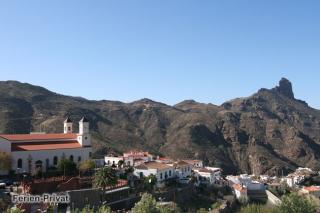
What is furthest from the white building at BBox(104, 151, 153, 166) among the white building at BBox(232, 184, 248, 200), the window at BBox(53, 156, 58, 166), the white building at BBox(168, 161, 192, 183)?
the white building at BBox(232, 184, 248, 200)

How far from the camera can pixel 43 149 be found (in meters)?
57.2

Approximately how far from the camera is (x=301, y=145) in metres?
151

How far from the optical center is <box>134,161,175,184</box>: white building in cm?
6175

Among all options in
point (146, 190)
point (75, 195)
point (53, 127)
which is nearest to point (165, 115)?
point (53, 127)

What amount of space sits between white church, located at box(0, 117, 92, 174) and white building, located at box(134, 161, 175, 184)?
25.8 ft

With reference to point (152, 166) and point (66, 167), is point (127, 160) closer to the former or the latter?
point (152, 166)

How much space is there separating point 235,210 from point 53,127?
6361 cm

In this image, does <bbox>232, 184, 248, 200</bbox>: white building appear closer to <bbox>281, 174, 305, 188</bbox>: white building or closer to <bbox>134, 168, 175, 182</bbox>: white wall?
<bbox>134, 168, 175, 182</bbox>: white wall

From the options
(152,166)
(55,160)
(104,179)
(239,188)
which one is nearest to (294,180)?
(239,188)

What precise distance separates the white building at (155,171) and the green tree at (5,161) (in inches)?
716

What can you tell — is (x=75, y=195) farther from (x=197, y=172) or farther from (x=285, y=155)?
(x=285, y=155)

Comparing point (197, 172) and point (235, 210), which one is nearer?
point (235, 210)

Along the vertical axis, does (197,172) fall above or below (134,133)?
below

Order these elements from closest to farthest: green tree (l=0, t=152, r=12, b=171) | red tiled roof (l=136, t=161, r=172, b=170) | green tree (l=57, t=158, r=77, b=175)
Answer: green tree (l=0, t=152, r=12, b=171) < green tree (l=57, t=158, r=77, b=175) < red tiled roof (l=136, t=161, r=172, b=170)
